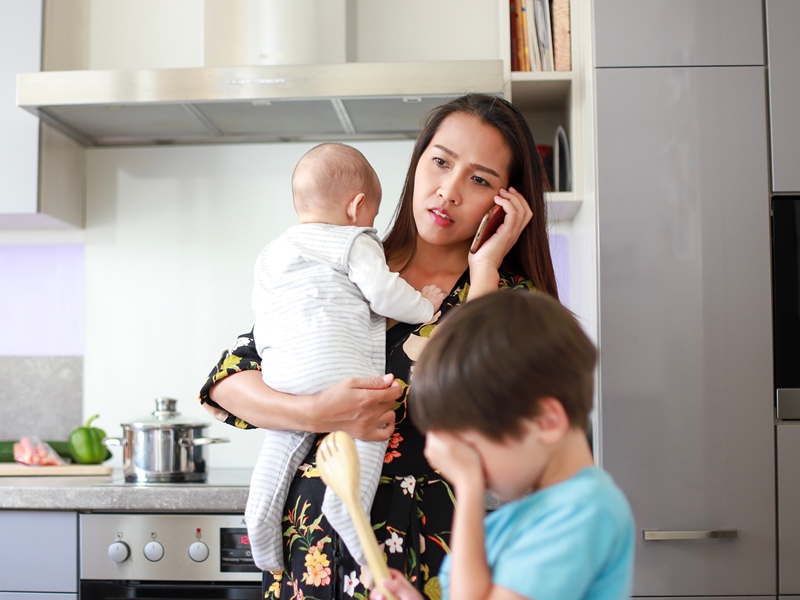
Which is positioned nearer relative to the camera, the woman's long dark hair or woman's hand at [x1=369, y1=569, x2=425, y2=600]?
woman's hand at [x1=369, y1=569, x2=425, y2=600]

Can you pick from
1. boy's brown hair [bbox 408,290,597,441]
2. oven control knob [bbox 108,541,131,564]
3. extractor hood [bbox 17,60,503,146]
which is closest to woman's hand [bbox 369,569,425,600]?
boy's brown hair [bbox 408,290,597,441]

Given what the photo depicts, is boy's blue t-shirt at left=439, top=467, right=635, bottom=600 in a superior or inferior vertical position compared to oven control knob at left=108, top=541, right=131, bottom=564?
superior

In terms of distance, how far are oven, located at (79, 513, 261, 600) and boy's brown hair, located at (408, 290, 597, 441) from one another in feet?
4.40

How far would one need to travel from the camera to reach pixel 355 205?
4.37 feet

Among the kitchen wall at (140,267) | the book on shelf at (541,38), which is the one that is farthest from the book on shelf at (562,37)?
the kitchen wall at (140,267)

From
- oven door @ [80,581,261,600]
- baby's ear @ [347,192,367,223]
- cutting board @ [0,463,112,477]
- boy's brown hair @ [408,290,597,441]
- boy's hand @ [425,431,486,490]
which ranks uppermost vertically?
baby's ear @ [347,192,367,223]

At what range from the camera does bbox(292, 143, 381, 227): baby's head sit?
1328 millimetres

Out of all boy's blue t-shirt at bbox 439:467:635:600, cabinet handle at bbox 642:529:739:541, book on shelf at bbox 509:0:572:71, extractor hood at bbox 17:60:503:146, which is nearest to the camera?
boy's blue t-shirt at bbox 439:467:635:600

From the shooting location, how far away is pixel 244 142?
255cm

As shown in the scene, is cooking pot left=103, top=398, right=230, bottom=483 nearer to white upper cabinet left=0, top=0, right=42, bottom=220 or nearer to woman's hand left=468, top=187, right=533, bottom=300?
white upper cabinet left=0, top=0, right=42, bottom=220

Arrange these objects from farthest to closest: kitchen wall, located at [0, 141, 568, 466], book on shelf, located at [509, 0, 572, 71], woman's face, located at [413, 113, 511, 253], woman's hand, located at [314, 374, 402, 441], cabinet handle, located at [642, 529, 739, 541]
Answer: kitchen wall, located at [0, 141, 568, 466]
book on shelf, located at [509, 0, 572, 71]
cabinet handle, located at [642, 529, 739, 541]
woman's face, located at [413, 113, 511, 253]
woman's hand, located at [314, 374, 402, 441]

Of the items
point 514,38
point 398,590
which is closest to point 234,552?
point 398,590

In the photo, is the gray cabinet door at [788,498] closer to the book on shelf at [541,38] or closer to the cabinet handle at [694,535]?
the cabinet handle at [694,535]

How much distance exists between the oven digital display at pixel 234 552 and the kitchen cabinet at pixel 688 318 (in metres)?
0.79
